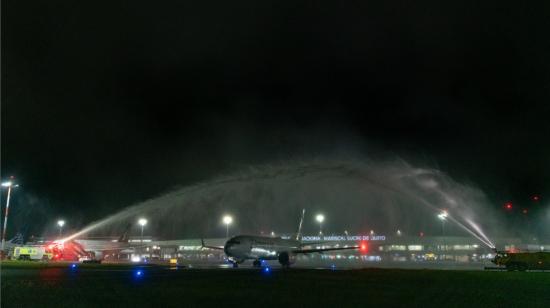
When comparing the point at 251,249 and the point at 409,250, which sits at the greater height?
the point at 251,249

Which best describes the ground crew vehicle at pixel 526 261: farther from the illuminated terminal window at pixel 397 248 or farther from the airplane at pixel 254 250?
the illuminated terminal window at pixel 397 248

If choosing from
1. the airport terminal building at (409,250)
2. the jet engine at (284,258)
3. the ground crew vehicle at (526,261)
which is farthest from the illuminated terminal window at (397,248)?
the ground crew vehicle at (526,261)

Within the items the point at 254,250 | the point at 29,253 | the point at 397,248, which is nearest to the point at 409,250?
the point at 397,248

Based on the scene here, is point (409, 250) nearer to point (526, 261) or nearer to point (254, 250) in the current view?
point (526, 261)

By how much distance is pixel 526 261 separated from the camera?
6322 cm

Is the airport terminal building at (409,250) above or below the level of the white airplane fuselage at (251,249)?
below

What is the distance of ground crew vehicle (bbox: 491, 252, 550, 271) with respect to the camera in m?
62.3

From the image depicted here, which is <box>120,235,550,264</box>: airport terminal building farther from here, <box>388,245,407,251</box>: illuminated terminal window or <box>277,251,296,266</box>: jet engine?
<box>277,251,296,266</box>: jet engine

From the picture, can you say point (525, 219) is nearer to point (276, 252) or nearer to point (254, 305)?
point (276, 252)

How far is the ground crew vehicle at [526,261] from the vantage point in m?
62.3

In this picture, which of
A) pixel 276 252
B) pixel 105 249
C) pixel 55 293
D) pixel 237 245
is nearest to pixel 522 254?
pixel 276 252

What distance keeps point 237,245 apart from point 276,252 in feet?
23.0

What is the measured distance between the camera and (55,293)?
24.7 m

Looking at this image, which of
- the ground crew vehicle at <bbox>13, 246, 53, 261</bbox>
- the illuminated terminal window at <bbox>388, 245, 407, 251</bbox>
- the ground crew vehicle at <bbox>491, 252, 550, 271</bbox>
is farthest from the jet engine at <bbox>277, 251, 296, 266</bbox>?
the illuminated terminal window at <bbox>388, 245, 407, 251</bbox>
